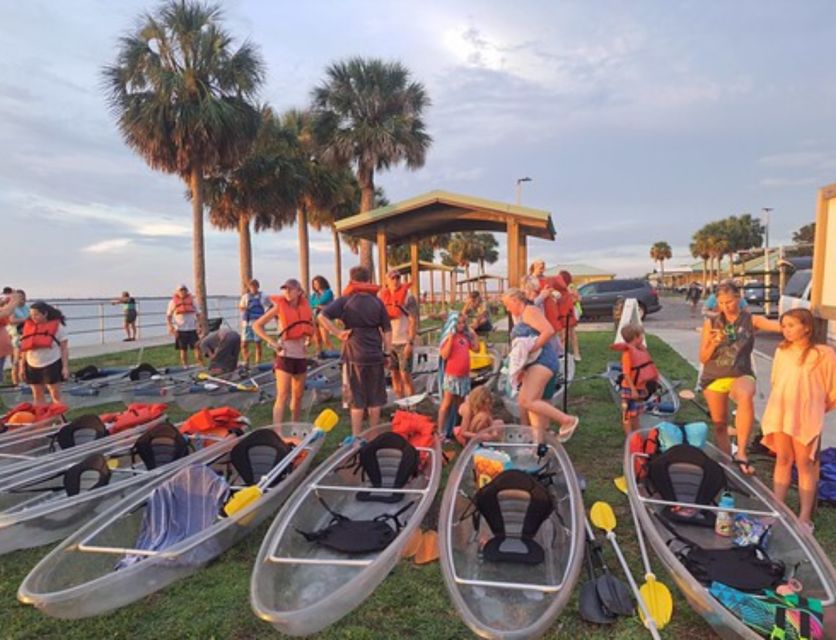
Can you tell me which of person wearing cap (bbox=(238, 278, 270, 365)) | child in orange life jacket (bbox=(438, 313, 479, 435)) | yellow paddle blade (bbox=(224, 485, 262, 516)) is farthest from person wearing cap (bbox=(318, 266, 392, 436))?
person wearing cap (bbox=(238, 278, 270, 365))

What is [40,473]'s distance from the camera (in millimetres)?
4434

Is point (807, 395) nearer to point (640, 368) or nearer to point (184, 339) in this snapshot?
point (640, 368)

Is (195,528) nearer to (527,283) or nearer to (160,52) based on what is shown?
(527,283)

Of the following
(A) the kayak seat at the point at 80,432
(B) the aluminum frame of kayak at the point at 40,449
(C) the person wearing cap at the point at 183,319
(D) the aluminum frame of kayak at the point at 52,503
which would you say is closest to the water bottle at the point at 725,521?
(D) the aluminum frame of kayak at the point at 52,503

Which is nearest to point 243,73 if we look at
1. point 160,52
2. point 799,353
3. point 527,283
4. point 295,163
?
point 160,52

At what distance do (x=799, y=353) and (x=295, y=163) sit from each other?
21.1 m

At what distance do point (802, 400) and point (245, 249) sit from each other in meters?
20.0

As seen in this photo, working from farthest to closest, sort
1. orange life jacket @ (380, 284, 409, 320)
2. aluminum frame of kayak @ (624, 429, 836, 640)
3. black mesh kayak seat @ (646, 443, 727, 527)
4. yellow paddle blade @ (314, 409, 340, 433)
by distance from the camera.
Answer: orange life jacket @ (380, 284, 409, 320) → yellow paddle blade @ (314, 409, 340, 433) → black mesh kayak seat @ (646, 443, 727, 527) → aluminum frame of kayak @ (624, 429, 836, 640)

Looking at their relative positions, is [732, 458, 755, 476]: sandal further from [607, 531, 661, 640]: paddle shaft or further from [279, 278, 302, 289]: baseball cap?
[279, 278, 302, 289]: baseball cap

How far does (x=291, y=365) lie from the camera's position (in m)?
5.91

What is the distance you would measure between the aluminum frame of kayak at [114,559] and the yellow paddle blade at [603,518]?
230 centimetres

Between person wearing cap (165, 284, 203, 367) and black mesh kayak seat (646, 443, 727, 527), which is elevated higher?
person wearing cap (165, 284, 203, 367)

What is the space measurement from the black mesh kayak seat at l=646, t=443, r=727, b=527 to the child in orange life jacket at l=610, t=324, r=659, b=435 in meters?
1.66

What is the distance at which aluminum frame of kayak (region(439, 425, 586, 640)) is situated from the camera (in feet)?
8.52
